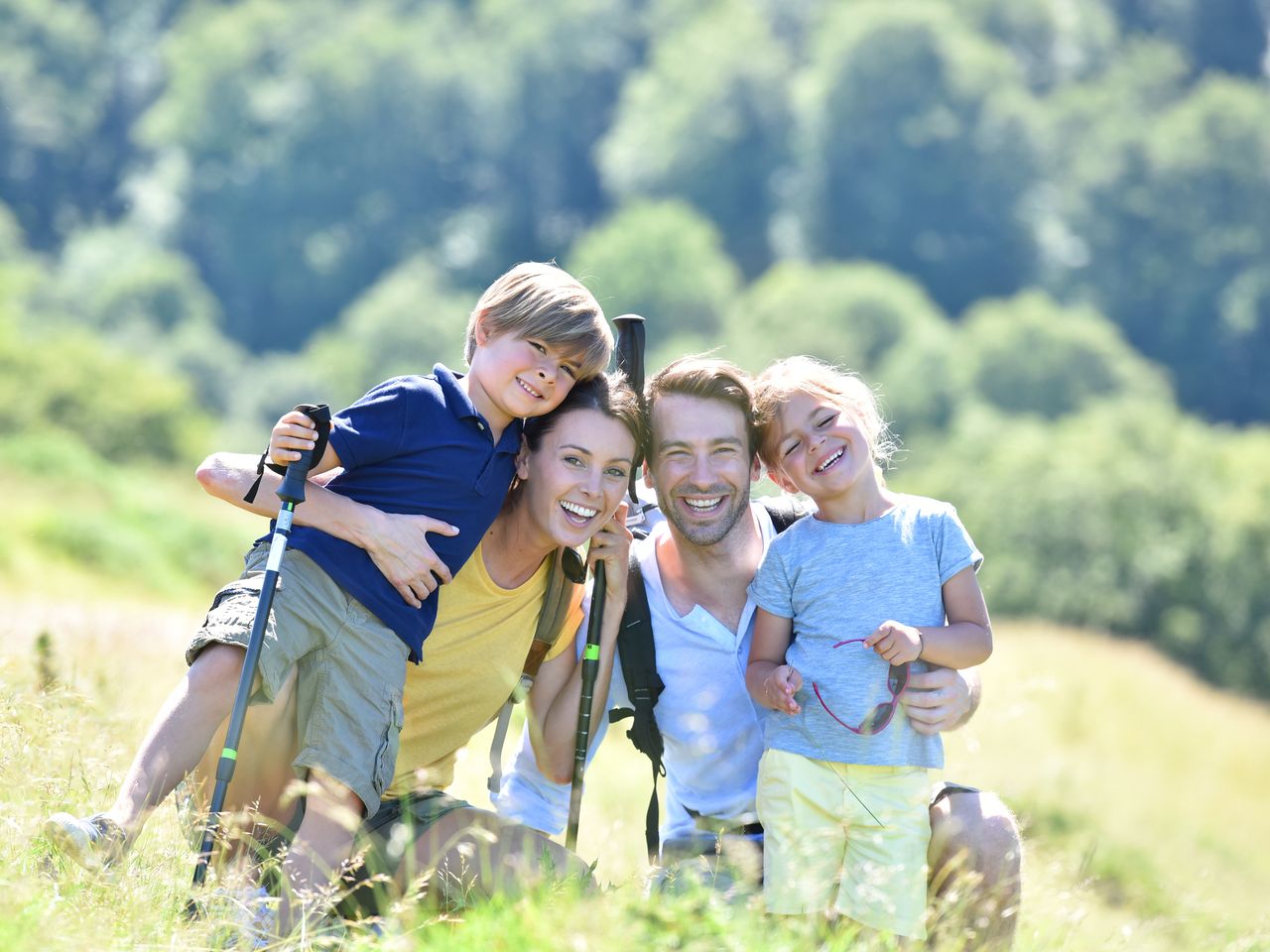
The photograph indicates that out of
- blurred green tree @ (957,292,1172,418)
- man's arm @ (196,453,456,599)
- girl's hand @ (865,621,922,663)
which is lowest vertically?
girl's hand @ (865,621,922,663)

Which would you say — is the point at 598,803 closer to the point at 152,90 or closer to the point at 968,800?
the point at 968,800

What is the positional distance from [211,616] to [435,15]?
125274mm

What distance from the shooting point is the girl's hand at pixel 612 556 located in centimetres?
523

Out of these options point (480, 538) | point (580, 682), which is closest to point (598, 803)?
point (580, 682)

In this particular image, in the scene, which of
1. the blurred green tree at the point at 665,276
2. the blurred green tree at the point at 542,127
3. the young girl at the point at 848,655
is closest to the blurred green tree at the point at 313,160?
the blurred green tree at the point at 542,127

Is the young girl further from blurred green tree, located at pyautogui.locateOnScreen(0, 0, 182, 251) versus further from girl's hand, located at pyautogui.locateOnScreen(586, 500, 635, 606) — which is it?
blurred green tree, located at pyautogui.locateOnScreen(0, 0, 182, 251)

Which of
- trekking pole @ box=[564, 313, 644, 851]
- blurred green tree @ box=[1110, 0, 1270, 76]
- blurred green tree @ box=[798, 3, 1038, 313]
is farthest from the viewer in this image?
blurred green tree @ box=[1110, 0, 1270, 76]

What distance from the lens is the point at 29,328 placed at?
216ft

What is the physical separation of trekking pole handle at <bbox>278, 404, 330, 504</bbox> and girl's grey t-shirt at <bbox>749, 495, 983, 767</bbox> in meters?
1.59

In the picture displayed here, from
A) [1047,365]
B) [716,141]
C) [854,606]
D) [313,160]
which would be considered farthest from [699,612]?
[313,160]

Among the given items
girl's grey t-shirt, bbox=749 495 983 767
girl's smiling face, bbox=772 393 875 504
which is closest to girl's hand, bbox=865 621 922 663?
girl's grey t-shirt, bbox=749 495 983 767

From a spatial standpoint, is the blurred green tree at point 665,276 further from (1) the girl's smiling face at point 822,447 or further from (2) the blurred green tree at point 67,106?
(1) the girl's smiling face at point 822,447

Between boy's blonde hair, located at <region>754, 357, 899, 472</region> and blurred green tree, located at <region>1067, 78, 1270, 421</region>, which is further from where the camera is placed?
blurred green tree, located at <region>1067, 78, 1270, 421</region>

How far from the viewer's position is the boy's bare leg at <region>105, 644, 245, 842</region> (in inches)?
166
